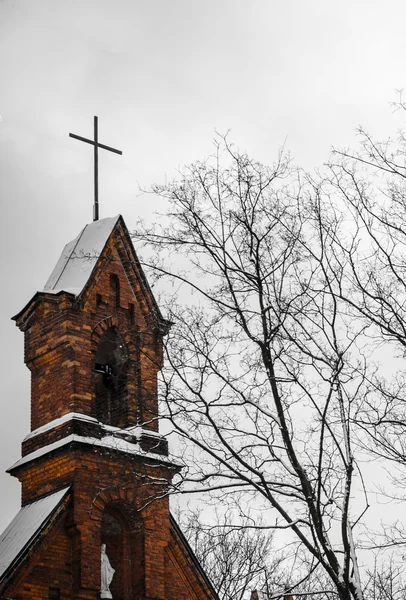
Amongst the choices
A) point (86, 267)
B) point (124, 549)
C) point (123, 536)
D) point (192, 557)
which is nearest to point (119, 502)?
point (123, 536)

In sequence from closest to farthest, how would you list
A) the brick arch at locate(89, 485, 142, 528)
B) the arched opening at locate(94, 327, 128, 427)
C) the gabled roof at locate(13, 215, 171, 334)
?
the brick arch at locate(89, 485, 142, 528) < the arched opening at locate(94, 327, 128, 427) < the gabled roof at locate(13, 215, 171, 334)

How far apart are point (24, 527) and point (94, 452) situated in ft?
5.76

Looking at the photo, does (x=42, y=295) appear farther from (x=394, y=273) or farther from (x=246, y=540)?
(x=246, y=540)

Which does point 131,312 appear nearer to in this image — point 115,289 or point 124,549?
point 115,289

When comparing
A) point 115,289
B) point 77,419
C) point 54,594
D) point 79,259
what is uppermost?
point 79,259

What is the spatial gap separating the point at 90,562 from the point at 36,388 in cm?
375

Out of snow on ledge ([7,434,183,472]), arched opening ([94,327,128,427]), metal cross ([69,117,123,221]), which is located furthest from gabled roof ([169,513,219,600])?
metal cross ([69,117,123,221])

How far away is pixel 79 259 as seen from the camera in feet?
61.2

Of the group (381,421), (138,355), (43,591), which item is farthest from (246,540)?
(381,421)

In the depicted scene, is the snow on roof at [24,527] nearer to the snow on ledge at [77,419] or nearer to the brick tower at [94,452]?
the brick tower at [94,452]

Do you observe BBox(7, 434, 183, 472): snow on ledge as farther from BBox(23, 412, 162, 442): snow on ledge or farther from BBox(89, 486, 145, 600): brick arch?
BBox(89, 486, 145, 600): brick arch

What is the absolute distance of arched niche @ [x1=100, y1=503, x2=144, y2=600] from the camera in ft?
52.1

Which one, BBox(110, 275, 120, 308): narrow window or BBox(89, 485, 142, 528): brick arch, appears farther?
BBox(110, 275, 120, 308): narrow window

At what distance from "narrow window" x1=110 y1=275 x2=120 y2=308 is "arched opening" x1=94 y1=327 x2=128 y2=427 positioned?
1.94 feet
